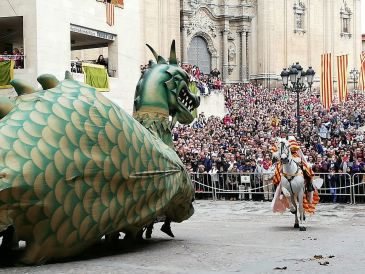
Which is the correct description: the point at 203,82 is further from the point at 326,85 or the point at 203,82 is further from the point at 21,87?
the point at 21,87

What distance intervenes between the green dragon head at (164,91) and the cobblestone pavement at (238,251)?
6.94 ft

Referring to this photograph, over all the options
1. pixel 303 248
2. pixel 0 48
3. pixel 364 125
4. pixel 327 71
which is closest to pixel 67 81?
pixel 303 248

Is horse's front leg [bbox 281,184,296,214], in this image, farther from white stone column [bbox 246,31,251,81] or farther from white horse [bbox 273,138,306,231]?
white stone column [bbox 246,31,251,81]

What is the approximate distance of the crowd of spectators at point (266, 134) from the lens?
23297 mm

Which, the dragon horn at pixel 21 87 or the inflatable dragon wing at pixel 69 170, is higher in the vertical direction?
the dragon horn at pixel 21 87

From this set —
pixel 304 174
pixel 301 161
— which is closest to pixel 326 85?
pixel 304 174

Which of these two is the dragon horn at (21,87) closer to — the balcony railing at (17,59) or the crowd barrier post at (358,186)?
the crowd barrier post at (358,186)

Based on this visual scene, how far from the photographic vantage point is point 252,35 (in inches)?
2584

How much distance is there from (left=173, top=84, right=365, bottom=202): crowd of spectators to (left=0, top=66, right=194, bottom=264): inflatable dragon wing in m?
12.9

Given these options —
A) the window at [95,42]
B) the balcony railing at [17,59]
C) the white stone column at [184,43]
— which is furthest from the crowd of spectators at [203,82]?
the balcony railing at [17,59]

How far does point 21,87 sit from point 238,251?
378 centimetres

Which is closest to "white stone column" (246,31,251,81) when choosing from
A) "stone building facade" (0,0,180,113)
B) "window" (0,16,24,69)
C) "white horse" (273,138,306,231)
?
"stone building facade" (0,0,180,113)

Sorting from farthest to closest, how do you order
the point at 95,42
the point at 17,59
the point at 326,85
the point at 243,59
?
1. the point at 243,59
2. the point at 326,85
3. the point at 95,42
4. the point at 17,59

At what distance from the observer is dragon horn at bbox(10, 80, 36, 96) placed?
984 cm
